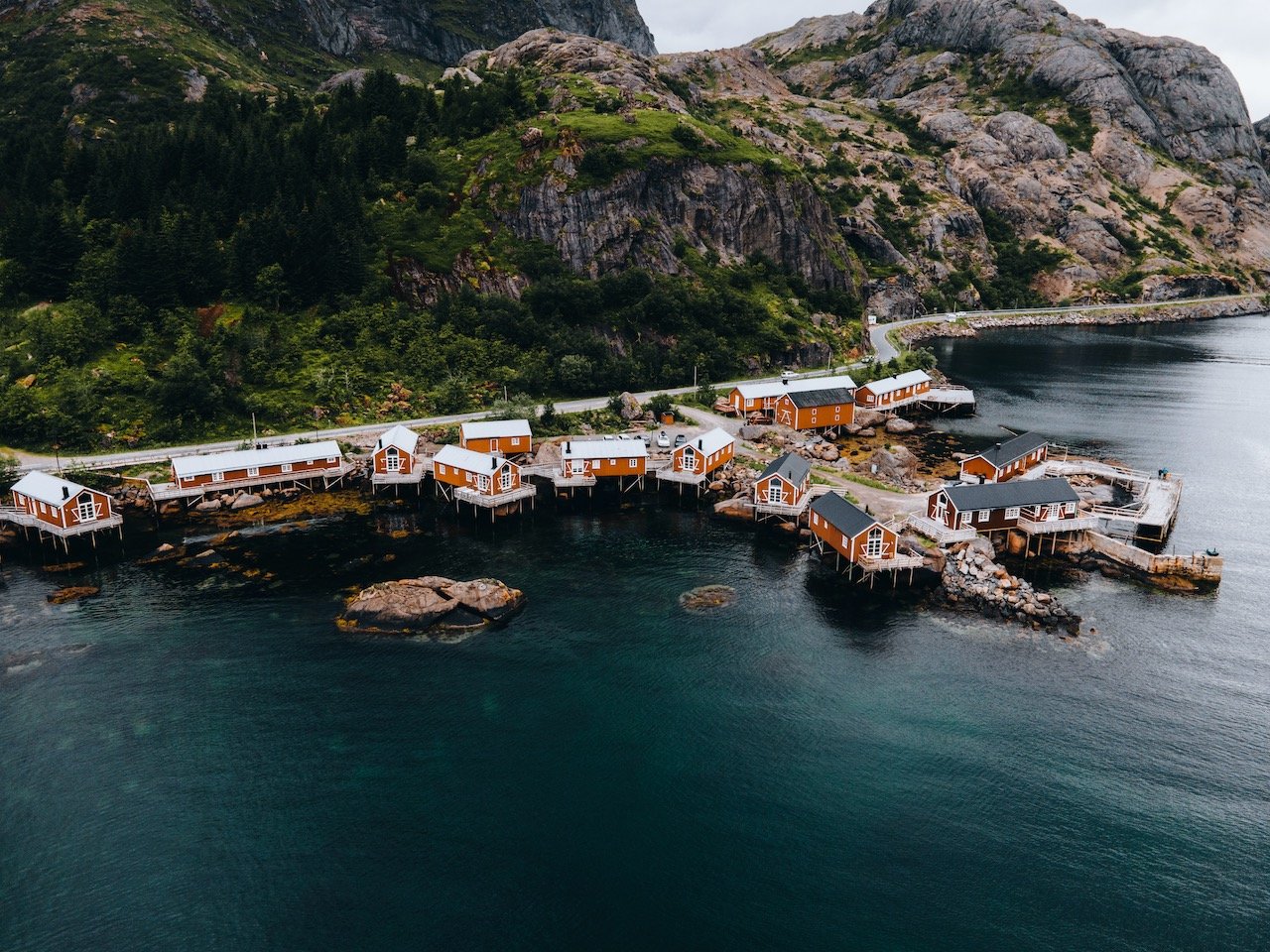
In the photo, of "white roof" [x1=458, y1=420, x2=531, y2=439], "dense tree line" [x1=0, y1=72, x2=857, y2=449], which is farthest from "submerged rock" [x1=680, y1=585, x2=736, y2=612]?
"dense tree line" [x1=0, y1=72, x2=857, y2=449]

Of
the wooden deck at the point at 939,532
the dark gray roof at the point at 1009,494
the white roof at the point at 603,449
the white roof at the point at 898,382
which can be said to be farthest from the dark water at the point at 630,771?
the white roof at the point at 898,382

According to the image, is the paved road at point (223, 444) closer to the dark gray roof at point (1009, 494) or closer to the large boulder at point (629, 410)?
the large boulder at point (629, 410)

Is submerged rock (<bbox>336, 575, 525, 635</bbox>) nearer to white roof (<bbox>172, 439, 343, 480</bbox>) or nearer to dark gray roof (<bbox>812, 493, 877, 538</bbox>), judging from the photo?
dark gray roof (<bbox>812, 493, 877, 538</bbox>)

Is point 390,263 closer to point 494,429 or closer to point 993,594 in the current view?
point 494,429

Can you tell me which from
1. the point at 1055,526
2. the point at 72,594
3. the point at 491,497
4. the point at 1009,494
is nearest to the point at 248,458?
the point at 72,594

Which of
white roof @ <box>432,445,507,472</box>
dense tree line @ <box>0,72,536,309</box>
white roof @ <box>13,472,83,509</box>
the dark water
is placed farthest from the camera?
dense tree line @ <box>0,72,536,309</box>

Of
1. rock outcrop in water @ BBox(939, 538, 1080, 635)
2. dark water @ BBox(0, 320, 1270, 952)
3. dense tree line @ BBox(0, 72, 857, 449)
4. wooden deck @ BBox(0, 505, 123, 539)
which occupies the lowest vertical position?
dark water @ BBox(0, 320, 1270, 952)
